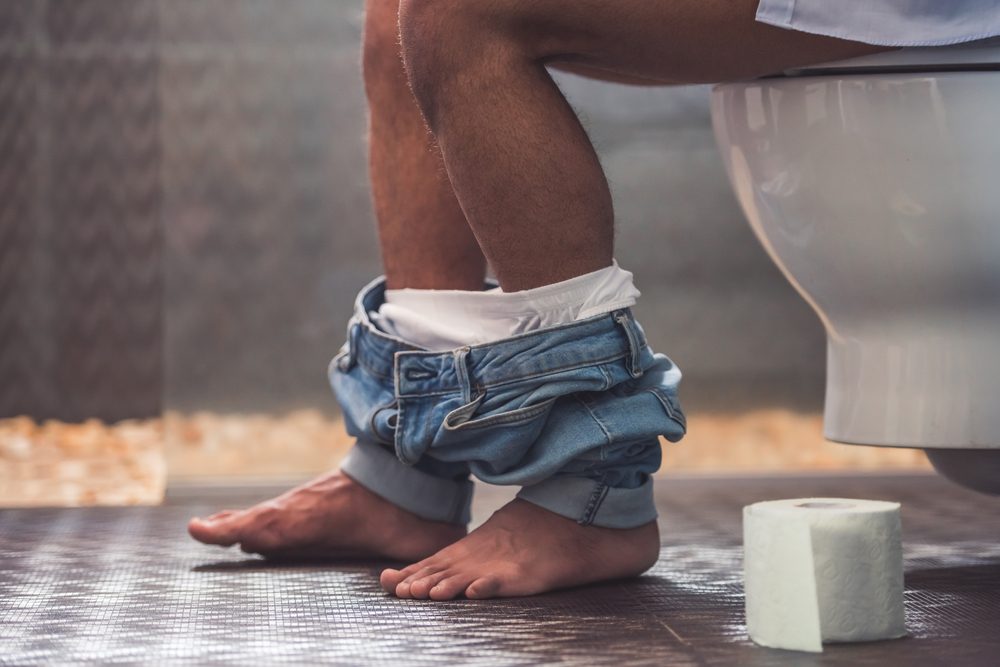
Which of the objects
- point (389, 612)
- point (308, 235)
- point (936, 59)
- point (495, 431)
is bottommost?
point (389, 612)

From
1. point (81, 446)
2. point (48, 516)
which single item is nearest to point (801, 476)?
point (48, 516)

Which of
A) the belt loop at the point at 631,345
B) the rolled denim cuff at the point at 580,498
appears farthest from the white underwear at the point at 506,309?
the rolled denim cuff at the point at 580,498

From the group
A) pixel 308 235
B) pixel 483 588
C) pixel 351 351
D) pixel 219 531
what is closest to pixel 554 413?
pixel 483 588

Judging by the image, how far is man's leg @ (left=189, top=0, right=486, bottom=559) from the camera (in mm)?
1275

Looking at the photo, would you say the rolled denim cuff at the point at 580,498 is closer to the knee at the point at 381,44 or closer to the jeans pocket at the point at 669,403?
the jeans pocket at the point at 669,403

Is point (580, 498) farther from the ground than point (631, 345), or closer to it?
closer to it

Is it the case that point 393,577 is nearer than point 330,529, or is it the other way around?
point 393,577

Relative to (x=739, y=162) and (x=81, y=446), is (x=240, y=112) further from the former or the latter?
(x=739, y=162)

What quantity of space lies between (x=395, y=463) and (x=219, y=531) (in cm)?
18

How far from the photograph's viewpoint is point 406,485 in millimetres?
1282

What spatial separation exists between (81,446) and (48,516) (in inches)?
34.3

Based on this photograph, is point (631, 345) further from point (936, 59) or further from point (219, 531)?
point (219, 531)

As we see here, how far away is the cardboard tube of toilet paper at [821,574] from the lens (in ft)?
2.85

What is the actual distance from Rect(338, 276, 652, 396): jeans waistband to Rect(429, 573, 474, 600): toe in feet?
0.51
